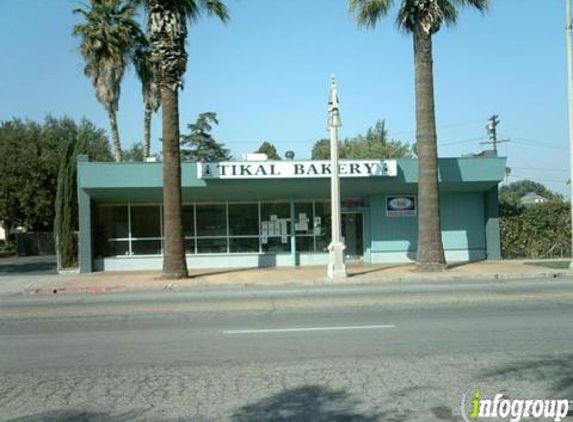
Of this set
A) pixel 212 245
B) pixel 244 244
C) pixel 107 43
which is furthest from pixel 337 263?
pixel 107 43

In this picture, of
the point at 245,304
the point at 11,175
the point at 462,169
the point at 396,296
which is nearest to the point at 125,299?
the point at 245,304

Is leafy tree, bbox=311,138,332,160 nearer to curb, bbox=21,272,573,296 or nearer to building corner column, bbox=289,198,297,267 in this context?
building corner column, bbox=289,198,297,267

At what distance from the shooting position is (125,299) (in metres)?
15.4

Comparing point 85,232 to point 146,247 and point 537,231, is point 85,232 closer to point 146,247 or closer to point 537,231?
point 146,247

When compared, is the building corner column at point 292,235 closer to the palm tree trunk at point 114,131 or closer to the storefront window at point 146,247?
the storefront window at point 146,247

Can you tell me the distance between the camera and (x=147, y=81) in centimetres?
3203

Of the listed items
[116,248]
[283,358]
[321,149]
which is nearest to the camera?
[283,358]

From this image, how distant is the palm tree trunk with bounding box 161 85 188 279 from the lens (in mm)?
19844

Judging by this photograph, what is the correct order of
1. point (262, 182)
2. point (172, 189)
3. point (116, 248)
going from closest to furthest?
point (172, 189) → point (262, 182) → point (116, 248)

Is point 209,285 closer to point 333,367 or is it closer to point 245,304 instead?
point 245,304

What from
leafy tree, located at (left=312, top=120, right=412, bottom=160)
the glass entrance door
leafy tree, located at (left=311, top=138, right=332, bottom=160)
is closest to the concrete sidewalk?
the glass entrance door

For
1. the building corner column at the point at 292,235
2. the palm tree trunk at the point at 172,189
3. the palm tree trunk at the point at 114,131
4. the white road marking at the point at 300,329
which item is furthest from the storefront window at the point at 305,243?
the white road marking at the point at 300,329

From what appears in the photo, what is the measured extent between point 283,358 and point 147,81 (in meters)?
26.5

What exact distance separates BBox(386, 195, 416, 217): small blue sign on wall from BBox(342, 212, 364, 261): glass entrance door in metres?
1.27
